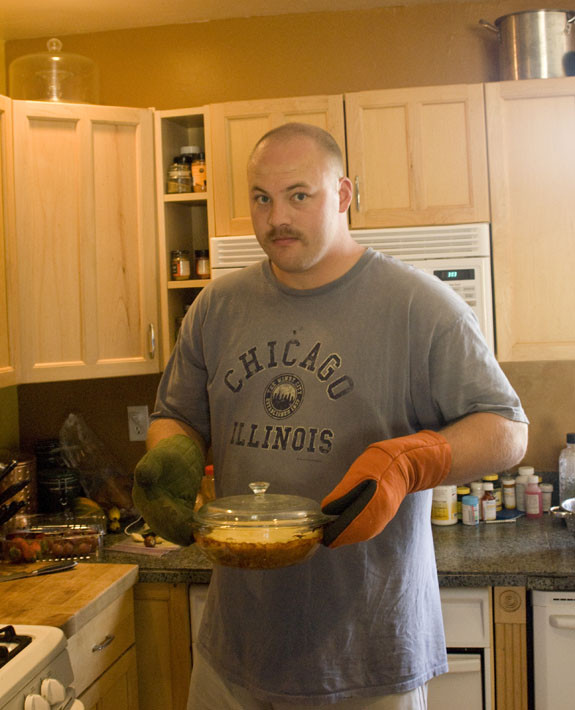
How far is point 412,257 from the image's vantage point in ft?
7.74

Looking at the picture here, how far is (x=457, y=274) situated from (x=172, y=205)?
936 millimetres

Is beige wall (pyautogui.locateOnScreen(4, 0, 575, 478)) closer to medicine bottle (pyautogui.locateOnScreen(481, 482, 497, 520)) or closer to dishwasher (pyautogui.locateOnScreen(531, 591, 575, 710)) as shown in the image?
medicine bottle (pyautogui.locateOnScreen(481, 482, 497, 520))

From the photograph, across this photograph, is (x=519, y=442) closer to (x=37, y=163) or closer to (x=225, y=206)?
(x=225, y=206)

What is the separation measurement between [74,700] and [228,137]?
1.61m

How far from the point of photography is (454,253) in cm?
234

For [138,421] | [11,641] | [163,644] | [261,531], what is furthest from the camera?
[138,421]

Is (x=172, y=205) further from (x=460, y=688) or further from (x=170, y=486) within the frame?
(x=460, y=688)

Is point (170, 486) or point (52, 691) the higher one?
point (170, 486)

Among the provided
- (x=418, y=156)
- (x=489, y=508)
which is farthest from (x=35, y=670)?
(x=418, y=156)

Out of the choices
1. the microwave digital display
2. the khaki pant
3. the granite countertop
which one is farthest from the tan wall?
the khaki pant

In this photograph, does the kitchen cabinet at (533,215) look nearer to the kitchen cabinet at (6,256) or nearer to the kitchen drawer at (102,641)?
the kitchen drawer at (102,641)

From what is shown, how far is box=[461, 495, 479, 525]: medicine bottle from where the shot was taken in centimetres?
245

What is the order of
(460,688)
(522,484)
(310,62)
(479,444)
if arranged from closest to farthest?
(479,444)
(460,688)
(522,484)
(310,62)

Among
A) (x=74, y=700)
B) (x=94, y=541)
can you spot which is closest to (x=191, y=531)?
(x=74, y=700)
